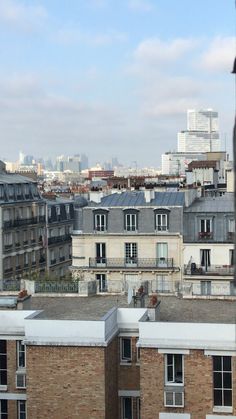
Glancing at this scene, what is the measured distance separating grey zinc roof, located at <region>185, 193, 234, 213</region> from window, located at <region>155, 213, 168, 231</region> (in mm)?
1626

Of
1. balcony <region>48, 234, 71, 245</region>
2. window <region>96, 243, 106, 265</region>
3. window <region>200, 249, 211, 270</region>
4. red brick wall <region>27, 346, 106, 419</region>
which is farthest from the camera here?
balcony <region>48, 234, 71, 245</region>

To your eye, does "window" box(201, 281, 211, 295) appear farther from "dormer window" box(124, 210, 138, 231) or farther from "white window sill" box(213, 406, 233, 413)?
"white window sill" box(213, 406, 233, 413)

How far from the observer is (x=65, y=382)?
22.6m

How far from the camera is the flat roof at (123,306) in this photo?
25719 millimetres

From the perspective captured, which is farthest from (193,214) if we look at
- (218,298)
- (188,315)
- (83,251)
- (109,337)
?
(109,337)

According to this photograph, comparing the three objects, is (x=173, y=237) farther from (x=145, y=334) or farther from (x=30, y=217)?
(x=145, y=334)

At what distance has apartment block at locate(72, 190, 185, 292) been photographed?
51406 millimetres

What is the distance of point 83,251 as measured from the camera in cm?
5294

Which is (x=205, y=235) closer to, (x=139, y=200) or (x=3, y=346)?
(x=139, y=200)

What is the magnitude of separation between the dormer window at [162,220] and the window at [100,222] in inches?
148

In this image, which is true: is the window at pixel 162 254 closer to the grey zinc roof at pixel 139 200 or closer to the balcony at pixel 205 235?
the balcony at pixel 205 235

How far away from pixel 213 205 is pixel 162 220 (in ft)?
12.2

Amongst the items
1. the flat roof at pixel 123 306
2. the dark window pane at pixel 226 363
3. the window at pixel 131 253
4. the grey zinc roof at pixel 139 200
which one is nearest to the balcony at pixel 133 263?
the window at pixel 131 253

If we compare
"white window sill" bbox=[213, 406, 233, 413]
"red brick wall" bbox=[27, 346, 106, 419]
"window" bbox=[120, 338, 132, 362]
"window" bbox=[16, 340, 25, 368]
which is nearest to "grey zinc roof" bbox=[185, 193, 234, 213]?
"window" bbox=[120, 338, 132, 362]
